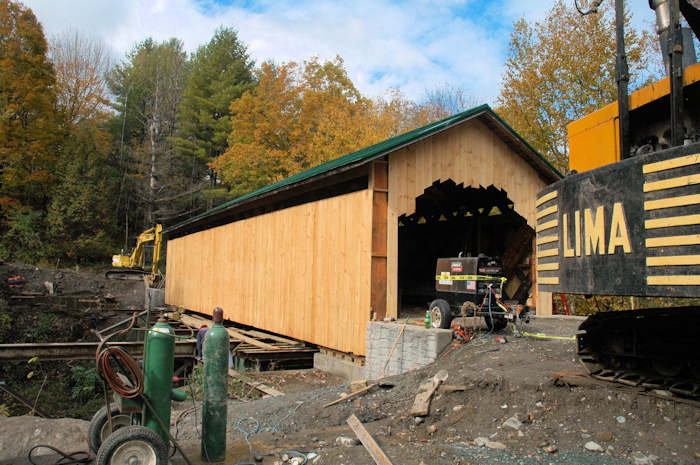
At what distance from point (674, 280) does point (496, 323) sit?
634 cm

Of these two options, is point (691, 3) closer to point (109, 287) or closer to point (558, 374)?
point (558, 374)

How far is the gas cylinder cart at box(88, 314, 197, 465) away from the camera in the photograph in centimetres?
384

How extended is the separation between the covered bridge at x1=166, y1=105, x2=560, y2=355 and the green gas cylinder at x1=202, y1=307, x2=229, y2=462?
541 cm

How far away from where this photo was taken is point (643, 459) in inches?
162

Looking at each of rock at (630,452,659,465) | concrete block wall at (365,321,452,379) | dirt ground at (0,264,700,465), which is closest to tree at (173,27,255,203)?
concrete block wall at (365,321,452,379)

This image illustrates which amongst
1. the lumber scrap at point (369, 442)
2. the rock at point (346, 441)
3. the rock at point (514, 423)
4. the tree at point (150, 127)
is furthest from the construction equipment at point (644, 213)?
the tree at point (150, 127)

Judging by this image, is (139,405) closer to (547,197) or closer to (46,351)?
(547,197)

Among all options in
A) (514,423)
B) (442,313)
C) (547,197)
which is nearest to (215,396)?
(514,423)

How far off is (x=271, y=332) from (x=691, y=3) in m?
12.7

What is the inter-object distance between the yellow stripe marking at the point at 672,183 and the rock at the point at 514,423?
297 cm

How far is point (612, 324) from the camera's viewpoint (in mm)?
5344

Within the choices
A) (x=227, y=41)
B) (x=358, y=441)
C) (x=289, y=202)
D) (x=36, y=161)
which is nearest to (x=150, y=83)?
(x=227, y=41)

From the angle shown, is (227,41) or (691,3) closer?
(691,3)

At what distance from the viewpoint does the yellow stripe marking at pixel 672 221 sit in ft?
9.12
